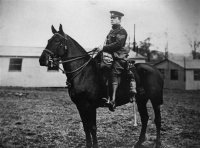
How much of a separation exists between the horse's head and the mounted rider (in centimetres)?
97

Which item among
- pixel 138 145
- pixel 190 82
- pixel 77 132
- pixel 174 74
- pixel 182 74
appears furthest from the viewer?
pixel 174 74

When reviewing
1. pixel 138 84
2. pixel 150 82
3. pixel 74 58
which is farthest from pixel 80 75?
pixel 150 82

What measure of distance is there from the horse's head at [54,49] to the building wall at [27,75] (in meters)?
15.0

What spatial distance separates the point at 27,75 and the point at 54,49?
15.8 meters

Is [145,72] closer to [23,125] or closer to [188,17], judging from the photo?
[188,17]

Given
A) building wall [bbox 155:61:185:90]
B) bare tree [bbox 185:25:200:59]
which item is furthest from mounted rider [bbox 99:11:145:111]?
building wall [bbox 155:61:185:90]

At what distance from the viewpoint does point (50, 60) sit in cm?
358

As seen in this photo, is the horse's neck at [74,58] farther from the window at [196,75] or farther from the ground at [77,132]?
the window at [196,75]

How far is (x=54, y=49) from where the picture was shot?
3.63 metres

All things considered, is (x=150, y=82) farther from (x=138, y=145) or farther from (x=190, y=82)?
(x=190, y=82)

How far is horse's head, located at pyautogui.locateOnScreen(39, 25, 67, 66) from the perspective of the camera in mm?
3528

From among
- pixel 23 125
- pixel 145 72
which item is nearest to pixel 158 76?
pixel 145 72

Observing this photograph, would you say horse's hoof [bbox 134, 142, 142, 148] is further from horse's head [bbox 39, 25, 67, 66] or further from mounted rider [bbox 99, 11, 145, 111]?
horse's head [bbox 39, 25, 67, 66]

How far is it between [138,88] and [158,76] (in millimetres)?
716
